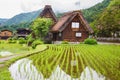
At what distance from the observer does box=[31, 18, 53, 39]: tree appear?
44.5 m

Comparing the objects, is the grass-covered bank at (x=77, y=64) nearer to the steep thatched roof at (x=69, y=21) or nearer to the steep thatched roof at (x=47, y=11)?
the steep thatched roof at (x=69, y=21)

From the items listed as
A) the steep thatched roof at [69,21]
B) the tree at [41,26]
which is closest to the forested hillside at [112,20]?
the steep thatched roof at [69,21]

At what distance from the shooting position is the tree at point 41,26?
4447cm

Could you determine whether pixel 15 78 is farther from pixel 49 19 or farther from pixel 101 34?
pixel 101 34

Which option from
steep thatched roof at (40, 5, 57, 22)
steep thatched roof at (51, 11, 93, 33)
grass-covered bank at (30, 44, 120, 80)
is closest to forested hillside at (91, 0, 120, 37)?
steep thatched roof at (51, 11, 93, 33)

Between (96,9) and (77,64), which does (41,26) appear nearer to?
(77,64)

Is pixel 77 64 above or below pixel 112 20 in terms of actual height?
below

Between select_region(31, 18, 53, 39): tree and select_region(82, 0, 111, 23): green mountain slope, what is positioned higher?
select_region(82, 0, 111, 23): green mountain slope

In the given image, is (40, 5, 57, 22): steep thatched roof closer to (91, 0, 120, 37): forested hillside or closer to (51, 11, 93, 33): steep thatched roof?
(51, 11, 93, 33): steep thatched roof

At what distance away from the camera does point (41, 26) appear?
45062mm

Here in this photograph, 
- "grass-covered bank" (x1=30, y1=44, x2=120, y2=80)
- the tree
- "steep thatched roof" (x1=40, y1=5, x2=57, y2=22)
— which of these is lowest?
"grass-covered bank" (x1=30, y1=44, x2=120, y2=80)

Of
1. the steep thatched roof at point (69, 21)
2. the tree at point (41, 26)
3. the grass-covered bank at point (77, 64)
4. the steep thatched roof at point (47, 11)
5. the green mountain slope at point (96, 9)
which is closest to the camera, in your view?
the grass-covered bank at point (77, 64)

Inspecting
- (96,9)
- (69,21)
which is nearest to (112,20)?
(69,21)

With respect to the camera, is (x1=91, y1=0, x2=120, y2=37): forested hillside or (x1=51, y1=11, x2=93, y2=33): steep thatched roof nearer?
(x1=51, y1=11, x2=93, y2=33): steep thatched roof
